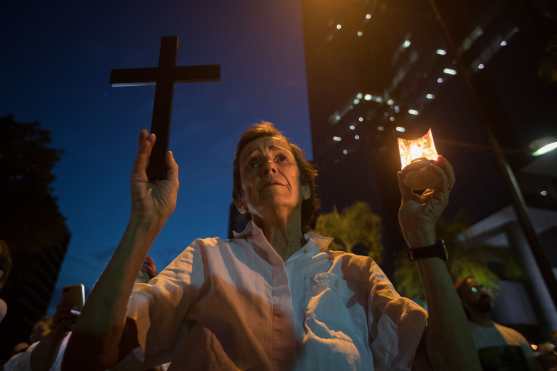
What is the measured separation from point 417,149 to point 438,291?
3.82ft

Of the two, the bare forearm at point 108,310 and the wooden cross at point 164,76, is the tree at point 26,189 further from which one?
the bare forearm at point 108,310

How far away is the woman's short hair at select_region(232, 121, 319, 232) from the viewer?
2904 millimetres

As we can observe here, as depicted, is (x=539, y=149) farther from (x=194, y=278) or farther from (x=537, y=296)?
(x=537, y=296)

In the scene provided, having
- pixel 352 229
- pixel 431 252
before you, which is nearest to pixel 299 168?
pixel 431 252

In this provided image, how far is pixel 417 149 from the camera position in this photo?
2.51m

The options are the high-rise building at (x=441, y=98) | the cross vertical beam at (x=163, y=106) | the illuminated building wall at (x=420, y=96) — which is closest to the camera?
the cross vertical beam at (x=163, y=106)

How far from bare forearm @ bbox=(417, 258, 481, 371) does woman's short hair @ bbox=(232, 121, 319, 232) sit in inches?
54.0

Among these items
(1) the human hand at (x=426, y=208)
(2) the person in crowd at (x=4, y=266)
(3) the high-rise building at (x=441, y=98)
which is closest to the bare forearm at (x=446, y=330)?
(1) the human hand at (x=426, y=208)

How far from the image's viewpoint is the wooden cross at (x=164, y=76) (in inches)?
91.1

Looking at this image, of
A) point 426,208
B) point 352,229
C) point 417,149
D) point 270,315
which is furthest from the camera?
point 352,229

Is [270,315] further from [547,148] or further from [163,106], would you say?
[547,148]

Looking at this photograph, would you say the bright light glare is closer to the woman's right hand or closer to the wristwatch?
the wristwatch

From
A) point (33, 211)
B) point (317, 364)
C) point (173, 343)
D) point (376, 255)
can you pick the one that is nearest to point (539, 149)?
point (317, 364)

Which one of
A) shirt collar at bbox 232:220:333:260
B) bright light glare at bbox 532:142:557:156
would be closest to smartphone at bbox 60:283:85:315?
shirt collar at bbox 232:220:333:260
